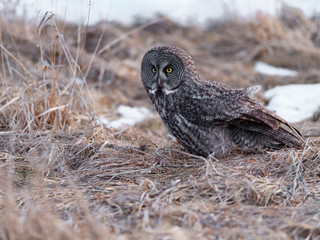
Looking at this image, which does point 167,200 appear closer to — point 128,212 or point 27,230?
point 128,212

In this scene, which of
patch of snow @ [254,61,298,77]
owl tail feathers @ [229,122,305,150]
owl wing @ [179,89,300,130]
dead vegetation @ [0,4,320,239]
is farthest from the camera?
patch of snow @ [254,61,298,77]

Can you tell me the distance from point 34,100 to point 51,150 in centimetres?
124

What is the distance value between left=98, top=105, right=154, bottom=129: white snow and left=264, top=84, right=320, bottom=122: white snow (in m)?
1.97

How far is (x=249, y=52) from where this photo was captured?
10.0m

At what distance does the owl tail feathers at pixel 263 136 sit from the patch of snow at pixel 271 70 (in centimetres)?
445

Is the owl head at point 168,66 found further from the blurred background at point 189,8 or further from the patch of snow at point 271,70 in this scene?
the blurred background at point 189,8

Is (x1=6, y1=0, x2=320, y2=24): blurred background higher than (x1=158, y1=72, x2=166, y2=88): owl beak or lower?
higher

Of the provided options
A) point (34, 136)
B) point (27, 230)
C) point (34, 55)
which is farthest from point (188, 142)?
point (34, 55)

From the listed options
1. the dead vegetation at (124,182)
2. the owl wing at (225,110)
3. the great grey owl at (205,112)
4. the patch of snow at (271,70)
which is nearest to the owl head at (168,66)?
the great grey owl at (205,112)

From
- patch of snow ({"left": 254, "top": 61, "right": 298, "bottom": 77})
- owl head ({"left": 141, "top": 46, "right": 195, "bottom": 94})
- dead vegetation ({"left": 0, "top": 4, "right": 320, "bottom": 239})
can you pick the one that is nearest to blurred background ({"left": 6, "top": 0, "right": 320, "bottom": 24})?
patch of snow ({"left": 254, "top": 61, "right": 298, "bottom": 77})

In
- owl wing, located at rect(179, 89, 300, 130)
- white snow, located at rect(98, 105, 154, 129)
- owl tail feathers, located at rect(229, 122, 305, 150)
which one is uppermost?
owl wing, located at rect(179, 89, 300, 130)

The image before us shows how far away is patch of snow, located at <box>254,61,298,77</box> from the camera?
8836 millimetres

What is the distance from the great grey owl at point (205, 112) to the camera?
4324mm

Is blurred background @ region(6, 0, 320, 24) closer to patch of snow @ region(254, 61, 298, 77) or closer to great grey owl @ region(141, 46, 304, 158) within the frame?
patch of snow @ region(254, 61, 298, 77)
